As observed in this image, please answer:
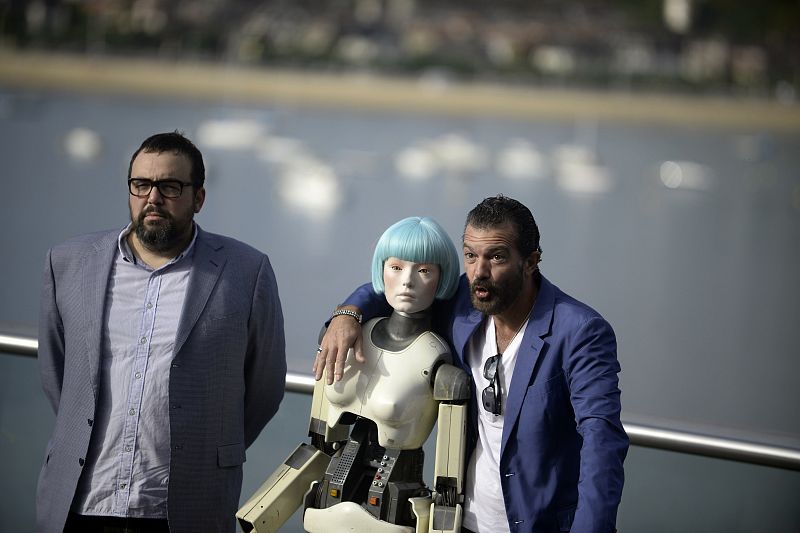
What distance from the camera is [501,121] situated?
8850 centimetres

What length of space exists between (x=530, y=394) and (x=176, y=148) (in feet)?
4.32

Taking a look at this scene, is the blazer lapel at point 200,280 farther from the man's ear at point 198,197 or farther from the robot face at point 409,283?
the robot face at point 409,283

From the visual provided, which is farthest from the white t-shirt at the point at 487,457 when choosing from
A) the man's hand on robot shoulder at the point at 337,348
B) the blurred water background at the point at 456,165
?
the blurred water background at the point at 456,165

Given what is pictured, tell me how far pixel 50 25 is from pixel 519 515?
7596cm

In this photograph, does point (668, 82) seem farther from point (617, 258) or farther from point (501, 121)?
point (617, 258)

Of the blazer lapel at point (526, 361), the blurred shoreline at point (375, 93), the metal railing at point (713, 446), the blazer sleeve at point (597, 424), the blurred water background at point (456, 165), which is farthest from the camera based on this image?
the blurred shoreline at point (375, 93)

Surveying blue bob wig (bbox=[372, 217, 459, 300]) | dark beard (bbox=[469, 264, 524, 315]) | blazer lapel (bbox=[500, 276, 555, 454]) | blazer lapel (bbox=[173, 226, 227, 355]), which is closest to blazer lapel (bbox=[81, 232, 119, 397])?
blazer lapel (bbox=[173, 226, 227, 355])

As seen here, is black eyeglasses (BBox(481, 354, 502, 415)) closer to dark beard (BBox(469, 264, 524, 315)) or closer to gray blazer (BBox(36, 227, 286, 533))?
A: dark beard (BBox(469, 264, 524, 315))

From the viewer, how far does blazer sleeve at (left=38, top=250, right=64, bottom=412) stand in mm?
3527

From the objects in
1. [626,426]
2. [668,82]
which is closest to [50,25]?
[668,82]

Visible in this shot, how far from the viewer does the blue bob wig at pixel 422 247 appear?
10.8 feet

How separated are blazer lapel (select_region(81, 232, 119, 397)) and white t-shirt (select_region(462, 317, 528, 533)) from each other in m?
1.14

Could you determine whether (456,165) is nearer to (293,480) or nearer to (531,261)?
(293,480)

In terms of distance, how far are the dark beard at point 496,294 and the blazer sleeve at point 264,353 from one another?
30.3 inches
